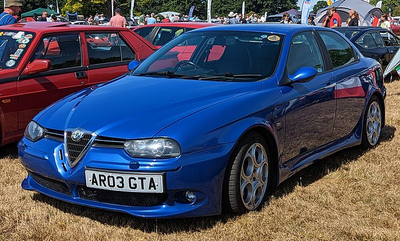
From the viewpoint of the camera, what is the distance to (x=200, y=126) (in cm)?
354

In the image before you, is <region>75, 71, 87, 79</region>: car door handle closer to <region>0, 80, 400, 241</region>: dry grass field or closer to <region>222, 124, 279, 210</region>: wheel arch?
<region>0, 80, 400, 241</region>: dry grass field

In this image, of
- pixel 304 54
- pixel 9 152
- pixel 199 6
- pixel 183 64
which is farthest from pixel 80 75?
pixel 199 6

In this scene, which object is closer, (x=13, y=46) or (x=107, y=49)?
(x=13, y=46)

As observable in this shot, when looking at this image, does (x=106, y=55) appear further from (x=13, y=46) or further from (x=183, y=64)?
(x=183, y=64)

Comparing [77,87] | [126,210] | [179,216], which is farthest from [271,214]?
[77,87]

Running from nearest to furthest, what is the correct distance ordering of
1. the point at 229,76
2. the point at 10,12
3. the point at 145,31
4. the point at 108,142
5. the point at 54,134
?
1. the point at 108,142
2. the point at 54,134
3. the point at 229,76
4. the point at 10,12
5. the point at 145,31

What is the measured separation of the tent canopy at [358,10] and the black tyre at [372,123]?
23.8m

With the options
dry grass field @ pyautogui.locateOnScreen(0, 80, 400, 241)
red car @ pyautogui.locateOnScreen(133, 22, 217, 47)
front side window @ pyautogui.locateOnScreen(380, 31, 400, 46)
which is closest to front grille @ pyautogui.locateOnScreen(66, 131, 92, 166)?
dry grass field @ pyautogui.locateOnScreen(0, 80, 400, 241)

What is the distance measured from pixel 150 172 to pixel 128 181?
16 centimetres

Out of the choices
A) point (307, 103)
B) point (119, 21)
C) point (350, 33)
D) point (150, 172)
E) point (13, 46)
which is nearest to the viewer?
point (150, 172)

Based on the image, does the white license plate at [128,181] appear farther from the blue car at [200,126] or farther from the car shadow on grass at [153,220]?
the car shadow on grass at [153,220]

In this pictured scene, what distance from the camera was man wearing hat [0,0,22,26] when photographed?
8406mm

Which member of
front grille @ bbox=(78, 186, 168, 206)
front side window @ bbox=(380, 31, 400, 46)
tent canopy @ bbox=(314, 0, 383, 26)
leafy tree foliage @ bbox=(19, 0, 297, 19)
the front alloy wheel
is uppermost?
front grille @ bbox=(78, 186, 168, 206)

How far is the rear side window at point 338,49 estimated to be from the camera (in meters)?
5.32
